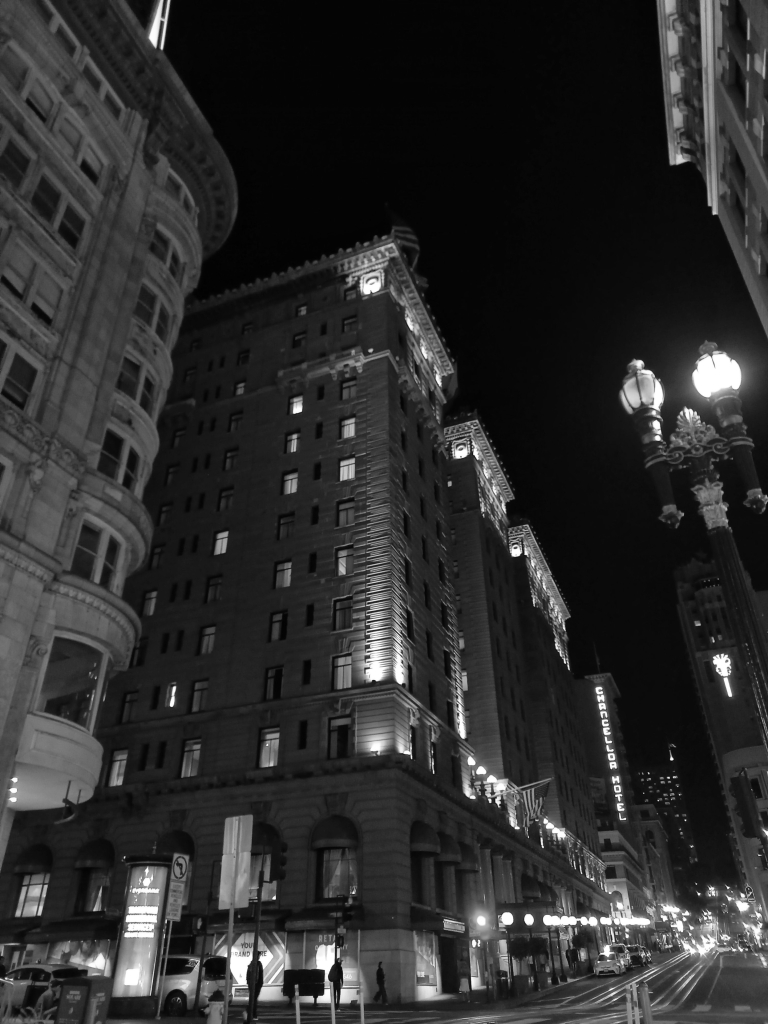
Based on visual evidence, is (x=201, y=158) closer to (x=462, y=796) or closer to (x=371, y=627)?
(x=371, y=627)

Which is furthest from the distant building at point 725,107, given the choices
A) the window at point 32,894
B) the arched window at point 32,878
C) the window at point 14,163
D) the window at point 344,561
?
the window at point 32,894

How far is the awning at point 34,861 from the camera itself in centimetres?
4594

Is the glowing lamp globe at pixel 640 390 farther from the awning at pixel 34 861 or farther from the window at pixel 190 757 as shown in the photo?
the awning at pixel 34 861

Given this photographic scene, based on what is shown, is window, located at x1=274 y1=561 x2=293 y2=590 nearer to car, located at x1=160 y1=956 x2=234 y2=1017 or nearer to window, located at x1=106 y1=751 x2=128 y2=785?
window, located at x1=106 y1=751 x2=128 y2=785

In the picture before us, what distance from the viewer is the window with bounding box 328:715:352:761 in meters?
43.5

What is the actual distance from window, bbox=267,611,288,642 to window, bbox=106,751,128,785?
12178 mm

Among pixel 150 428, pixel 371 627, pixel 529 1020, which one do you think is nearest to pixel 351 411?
pixel 371 627

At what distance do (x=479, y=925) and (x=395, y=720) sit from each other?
14.7 m

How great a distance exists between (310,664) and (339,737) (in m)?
5.27

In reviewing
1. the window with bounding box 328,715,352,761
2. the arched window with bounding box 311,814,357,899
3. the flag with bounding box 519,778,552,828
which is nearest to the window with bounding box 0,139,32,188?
the window with bounding box 328,715,352,761

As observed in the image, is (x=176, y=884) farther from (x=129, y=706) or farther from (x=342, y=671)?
(x=129, y=706)

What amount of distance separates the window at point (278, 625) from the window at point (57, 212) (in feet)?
84.1

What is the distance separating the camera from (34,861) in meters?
46.2

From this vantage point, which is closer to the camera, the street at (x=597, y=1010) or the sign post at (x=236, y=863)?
the sign post at (x=236, y=863)
